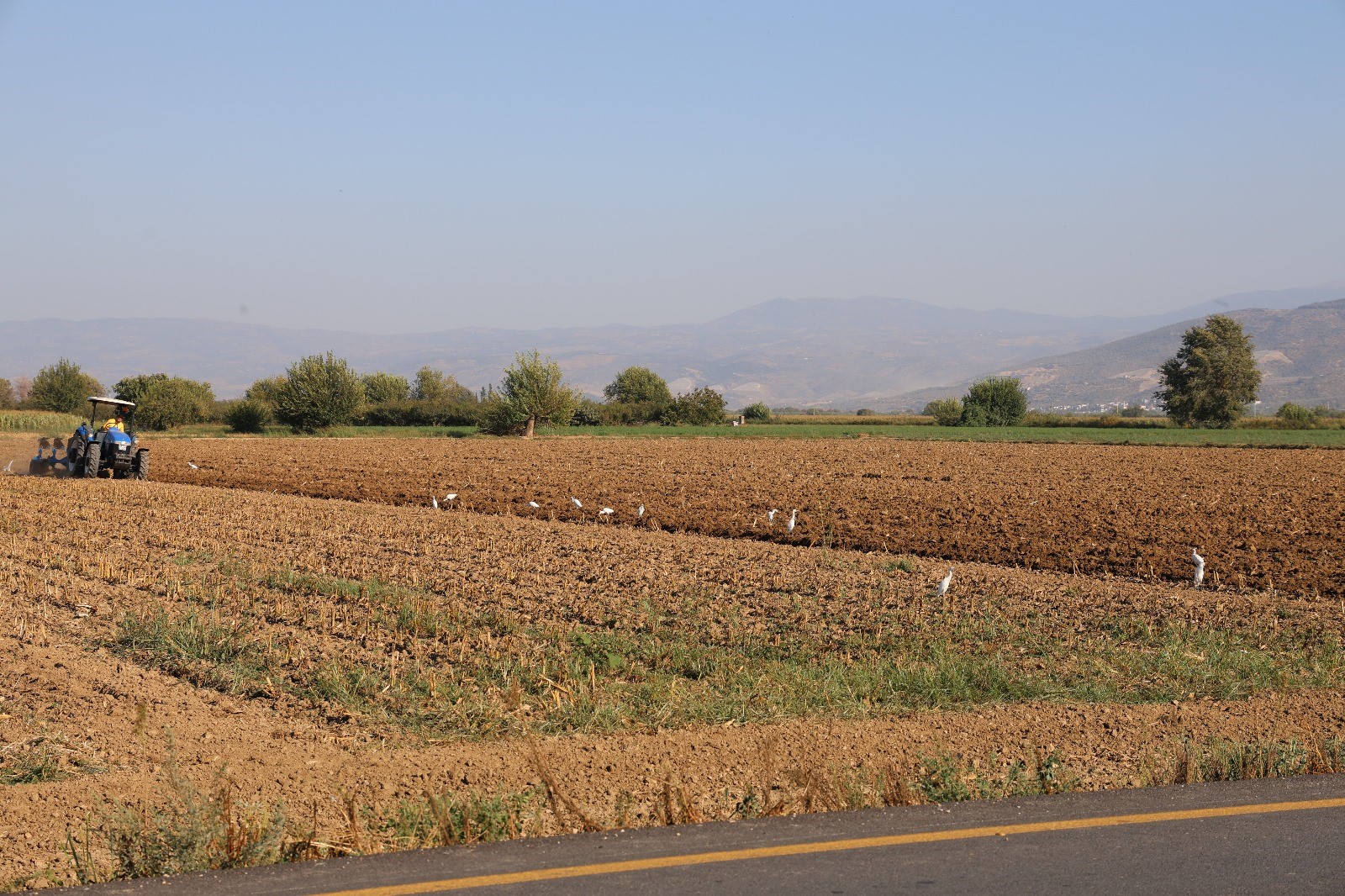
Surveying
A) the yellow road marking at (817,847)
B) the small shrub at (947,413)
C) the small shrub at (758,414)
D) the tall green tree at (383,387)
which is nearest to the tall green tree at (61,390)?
the tall green tree at (383,387)

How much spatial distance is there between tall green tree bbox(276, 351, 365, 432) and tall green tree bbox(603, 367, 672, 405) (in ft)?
164

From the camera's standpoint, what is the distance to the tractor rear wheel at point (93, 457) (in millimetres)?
30719

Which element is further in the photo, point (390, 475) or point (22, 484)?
point (390, 475)

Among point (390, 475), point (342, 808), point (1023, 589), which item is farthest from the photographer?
point (390, 475)

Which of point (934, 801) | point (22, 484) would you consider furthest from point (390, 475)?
point (934, 801)

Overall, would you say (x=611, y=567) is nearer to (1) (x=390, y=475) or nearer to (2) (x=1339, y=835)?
(2) (x=1339, y=835)

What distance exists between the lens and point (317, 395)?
74.5 metres

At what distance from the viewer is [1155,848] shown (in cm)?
630

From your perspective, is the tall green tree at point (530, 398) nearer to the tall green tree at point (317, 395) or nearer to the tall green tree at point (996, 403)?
the tall green tree at point (317, 395)

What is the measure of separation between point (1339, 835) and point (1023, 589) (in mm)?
9231

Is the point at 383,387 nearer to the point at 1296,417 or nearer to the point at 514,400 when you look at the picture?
the point at 514,400

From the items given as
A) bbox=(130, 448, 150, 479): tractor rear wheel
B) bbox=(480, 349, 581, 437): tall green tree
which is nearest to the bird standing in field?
bbox=(130, 448, 150, 479): tractor rear wheel

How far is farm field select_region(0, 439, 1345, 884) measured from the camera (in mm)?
7543

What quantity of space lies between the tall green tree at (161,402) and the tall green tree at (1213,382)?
8520 centimetres
